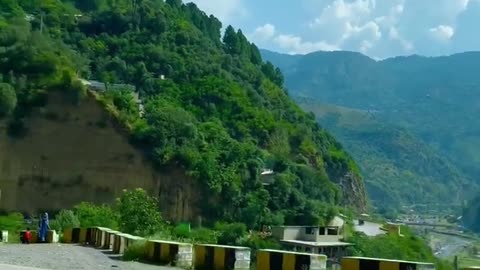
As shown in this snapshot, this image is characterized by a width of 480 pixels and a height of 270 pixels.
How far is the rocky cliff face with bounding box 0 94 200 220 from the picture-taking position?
213ft

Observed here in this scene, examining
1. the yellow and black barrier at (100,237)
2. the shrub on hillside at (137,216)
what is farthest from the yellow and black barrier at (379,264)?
the shrub on hillside at (137,216)

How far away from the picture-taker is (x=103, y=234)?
2248 cm

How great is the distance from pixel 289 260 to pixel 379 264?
147cm

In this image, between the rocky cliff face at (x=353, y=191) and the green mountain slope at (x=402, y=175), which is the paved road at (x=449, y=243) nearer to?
the rocky cliff face at (x=353, y=191)

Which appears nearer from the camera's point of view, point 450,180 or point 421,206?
point 421,206

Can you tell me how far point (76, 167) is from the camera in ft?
220

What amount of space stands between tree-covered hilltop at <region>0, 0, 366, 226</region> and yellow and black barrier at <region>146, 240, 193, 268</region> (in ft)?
165

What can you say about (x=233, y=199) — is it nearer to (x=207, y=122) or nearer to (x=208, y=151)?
(x=208, y=151)

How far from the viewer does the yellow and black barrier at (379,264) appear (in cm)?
1117

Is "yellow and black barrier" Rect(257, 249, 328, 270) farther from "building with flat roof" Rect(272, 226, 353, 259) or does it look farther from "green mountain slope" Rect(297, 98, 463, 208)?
"green mountain slope" Rect(297, 98, 463, 208)

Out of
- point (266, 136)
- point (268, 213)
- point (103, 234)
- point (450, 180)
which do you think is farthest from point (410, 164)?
point (103, 234)

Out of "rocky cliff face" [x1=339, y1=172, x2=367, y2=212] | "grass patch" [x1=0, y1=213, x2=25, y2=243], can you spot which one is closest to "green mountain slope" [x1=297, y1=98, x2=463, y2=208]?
"rocky cliff face" [x1=339, y1=172, x2=367, y2=212]

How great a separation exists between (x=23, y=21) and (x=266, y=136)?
26.1m

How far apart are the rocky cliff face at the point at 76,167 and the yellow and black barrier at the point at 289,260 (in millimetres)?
52450
